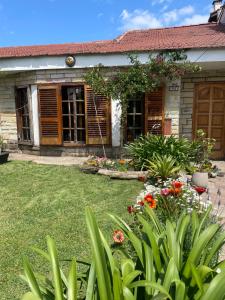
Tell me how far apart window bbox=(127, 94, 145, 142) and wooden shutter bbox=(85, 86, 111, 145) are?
709 millimetres

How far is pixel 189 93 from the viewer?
29.9 feet

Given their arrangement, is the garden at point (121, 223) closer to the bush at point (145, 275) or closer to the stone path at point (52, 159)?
the bush at point (145, 275)

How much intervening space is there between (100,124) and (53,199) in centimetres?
423

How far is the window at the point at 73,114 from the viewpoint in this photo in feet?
30.3

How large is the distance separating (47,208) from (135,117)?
5.21m

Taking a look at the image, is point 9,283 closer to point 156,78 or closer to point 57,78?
point 156,78

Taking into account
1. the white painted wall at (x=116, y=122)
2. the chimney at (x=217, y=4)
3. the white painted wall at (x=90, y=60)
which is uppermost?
the chimney at (x=217, y=4)

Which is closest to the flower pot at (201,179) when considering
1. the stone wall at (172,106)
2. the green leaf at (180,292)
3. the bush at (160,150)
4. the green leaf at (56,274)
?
the bush at (160,150)

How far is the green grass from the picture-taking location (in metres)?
3.22

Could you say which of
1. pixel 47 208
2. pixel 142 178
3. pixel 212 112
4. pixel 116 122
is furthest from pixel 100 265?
pixel 212 112

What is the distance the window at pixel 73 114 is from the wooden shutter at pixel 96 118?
31 cm

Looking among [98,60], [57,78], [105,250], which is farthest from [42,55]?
[105,250]

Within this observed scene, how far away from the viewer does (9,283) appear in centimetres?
274

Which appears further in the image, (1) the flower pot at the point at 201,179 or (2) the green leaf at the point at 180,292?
(1) the flower pot at the point at 201,179
